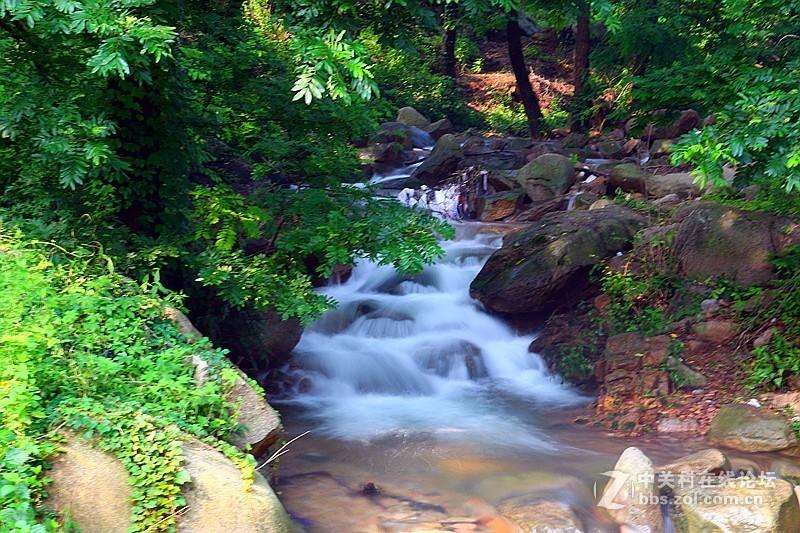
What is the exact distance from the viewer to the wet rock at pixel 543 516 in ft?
18.8

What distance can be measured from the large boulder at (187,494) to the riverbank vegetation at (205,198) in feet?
0.27

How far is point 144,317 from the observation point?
546 centimetres

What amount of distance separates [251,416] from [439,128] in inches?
711

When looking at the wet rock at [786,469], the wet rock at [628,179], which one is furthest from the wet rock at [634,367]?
the wet rock at [628,179]

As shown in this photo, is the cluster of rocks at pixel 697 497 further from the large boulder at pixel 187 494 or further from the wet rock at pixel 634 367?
the large boulder at pixel 187 494

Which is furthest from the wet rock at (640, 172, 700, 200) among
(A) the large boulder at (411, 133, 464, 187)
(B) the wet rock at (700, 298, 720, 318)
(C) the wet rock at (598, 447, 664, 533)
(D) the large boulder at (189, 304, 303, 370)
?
(C) the wet rock at (598, 447, 664, 533)

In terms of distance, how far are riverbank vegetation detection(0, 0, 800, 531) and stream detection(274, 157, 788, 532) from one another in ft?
3.59

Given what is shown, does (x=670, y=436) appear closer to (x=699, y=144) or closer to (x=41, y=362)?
(x=699, y=144)

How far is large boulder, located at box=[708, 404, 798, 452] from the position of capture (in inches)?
283

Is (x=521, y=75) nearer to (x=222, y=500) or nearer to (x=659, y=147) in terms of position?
(x=659, y=147)

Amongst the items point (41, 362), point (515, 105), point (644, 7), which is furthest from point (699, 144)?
point (515, 105)

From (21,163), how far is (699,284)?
316 inches

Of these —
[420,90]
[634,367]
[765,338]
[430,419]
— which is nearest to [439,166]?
[420,90]

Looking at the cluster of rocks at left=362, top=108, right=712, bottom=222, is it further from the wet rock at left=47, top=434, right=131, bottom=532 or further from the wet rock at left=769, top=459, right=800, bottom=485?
the wet rock at left=47, top=434, right=131, bottom=532
